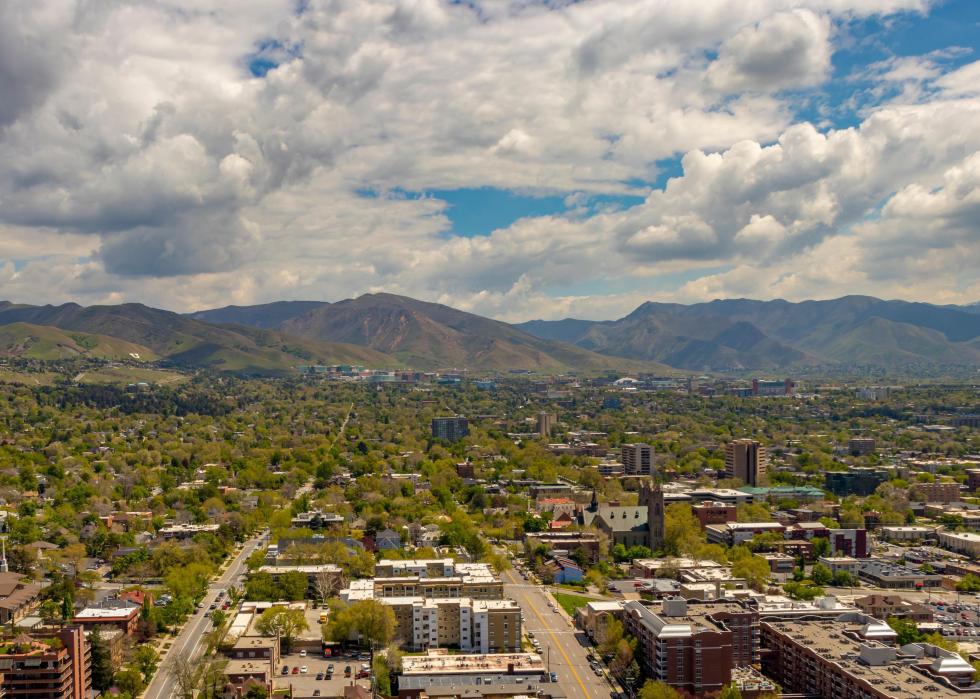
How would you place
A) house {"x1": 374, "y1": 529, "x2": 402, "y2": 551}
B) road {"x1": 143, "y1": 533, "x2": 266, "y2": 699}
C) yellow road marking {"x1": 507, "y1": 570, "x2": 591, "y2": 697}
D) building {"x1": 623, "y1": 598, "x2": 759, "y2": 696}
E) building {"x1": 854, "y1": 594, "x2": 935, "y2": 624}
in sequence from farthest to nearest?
1. house {"x1": 374, "y1": 529, "x2": 402, "y2": 551}
2. building {"x1": 854, "y1": 594, "x2": 935, "y2": 624}
3. yellow road marking {"x1": 507, "y1": 570, "x2": 591, "y2": 697}
4. building {"x1": 623, "y1": 598, "x2": 759, "y2": 696}
5. road {"x1": 143, "y1": 533, "x2": 266, "y2": 699}

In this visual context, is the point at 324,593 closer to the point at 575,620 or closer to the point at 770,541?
the point at 575,620

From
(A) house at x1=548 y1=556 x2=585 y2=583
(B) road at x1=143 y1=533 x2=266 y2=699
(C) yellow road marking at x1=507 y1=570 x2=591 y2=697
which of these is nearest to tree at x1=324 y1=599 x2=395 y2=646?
(B) road at x1=143 y1=533 x2=266 y2=699

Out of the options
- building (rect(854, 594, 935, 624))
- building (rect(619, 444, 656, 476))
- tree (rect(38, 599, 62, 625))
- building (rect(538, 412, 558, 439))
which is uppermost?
building (rect(538, 412, 558, 439))

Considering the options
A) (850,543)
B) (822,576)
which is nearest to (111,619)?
(822,576)

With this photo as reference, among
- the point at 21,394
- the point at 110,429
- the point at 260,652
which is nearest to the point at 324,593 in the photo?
the point at 260,652

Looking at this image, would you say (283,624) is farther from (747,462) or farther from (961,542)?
(747,462)

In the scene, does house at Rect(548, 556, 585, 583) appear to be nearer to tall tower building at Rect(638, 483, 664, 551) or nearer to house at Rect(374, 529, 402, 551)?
tall tower building at Rect(638, 483, 664, 551)
